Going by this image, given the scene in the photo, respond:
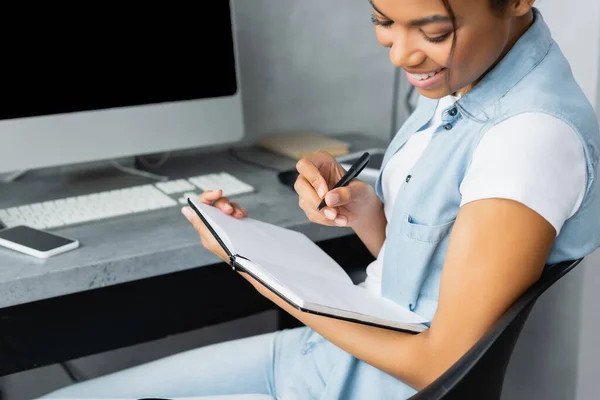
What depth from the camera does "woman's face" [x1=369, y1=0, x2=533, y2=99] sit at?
68cm

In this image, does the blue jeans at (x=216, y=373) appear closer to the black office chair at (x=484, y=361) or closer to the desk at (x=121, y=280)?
the desk at (x=121, y=280)

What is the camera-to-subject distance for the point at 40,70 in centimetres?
120

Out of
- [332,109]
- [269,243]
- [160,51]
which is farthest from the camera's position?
[332,109]

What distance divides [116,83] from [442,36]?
0.76 meters

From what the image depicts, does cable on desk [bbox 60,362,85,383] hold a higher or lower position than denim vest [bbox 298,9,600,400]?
lower

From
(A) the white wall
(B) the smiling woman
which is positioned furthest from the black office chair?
(A) the white wall

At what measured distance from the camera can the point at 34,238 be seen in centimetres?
104

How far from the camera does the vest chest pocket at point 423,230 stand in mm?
803

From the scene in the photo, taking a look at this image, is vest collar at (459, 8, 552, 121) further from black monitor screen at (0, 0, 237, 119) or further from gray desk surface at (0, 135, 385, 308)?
black monitor screen at (0, 0, 237, 119)

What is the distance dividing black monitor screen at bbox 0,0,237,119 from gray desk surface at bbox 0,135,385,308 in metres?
0.20

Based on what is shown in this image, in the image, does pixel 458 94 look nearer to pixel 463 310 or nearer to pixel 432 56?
pixel 432 56

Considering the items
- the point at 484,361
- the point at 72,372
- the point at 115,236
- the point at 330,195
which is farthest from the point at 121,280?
the point at 72,372

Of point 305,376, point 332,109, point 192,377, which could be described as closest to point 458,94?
point 305,376

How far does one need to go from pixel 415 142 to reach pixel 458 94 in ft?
0.32
